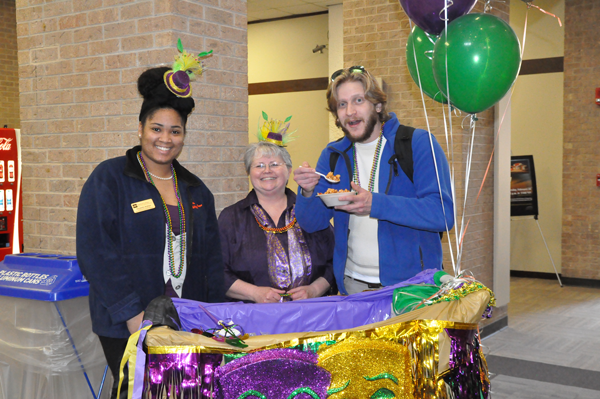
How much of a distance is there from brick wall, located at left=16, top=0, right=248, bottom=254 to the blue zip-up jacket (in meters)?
0.92

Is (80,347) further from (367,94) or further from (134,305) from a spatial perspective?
(367,94)

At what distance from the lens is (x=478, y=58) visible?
2.12 meters

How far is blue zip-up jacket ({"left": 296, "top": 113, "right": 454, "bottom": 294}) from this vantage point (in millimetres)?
2129

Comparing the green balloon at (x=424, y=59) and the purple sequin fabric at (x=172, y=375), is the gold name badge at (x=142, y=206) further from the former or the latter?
the green balloon at (x=424, y=59)

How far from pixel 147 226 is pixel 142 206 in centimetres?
8

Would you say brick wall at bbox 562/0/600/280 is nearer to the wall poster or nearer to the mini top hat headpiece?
the wall poster

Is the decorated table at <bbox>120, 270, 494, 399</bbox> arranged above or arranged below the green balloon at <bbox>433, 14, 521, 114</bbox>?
below

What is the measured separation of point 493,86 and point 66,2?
2.32 m

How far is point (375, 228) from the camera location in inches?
91.3

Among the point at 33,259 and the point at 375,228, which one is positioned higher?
the point at 375,228

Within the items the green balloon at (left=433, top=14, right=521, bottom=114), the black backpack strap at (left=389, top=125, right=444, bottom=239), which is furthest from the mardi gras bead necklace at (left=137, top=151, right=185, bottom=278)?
the green balloon at (left=433, top=14, right=521, bottom=114)

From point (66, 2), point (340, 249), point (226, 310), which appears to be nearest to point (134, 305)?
point (226, 310)

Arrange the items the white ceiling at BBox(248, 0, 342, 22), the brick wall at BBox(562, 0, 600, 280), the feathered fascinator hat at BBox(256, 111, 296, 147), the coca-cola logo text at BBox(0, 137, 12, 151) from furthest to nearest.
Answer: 1. the white ceiling at BBox(248, 0, 342, 22)
2. the brick wall at BBox(562, 0, 600, 280)
3. the coca-cola logo text at BBox(0, 137, 12, 151)
4. the feathered fascinator hat at BBox(256, 111, 296, 147)

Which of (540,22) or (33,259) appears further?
(540,22)
